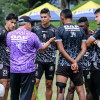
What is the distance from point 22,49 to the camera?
19.4 ft

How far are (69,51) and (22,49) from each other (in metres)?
0.96

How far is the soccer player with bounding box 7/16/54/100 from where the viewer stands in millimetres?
5926

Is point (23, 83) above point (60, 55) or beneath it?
beneath

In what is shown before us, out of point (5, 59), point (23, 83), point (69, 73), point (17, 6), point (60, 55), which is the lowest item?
point (23, 83)

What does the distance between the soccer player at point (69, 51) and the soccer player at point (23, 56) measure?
468 millimetres

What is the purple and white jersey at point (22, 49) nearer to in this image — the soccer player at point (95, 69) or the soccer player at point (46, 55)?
the soccer player at point (95, 69)

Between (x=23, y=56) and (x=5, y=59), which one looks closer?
(x=23, y=56)

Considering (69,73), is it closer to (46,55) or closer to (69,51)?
(69,51)

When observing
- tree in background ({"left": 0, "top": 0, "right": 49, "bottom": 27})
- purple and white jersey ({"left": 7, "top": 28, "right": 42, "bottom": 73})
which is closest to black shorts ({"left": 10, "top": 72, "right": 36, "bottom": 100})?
purple and white jersey ({"left": 7, "top": 28, "right": 42, "bottom": 73})

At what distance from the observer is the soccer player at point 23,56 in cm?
593

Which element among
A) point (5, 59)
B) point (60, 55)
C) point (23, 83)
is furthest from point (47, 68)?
point (23, 83)

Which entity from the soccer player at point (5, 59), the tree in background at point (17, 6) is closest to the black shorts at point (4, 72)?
the soccer player at point (5, 59)

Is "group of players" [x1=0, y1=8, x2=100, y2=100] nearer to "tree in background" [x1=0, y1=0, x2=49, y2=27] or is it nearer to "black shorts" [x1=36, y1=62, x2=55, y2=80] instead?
"black shorts" [x1=36, y1=62, x2=55, y2=80]

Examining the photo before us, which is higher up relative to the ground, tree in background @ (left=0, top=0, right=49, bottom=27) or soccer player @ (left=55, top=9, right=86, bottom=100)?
tree in background @ (left=0, top=0, right=49, bottom=27)
